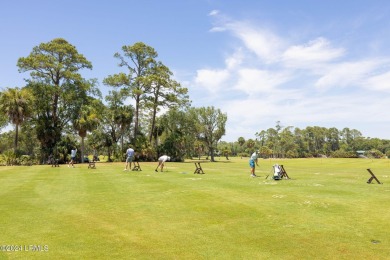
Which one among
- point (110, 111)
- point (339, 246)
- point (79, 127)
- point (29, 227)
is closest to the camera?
point (339, 246)

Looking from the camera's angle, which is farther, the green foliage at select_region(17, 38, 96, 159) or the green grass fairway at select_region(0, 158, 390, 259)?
the green foliage at select_region(17, 38, 96, 159)

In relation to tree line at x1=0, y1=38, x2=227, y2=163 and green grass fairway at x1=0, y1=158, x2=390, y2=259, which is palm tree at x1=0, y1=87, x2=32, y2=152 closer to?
tree line at x1=0, y1=38, x2=227, y2=163

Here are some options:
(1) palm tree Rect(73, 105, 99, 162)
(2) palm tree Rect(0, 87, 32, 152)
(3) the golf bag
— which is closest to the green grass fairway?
(3) the golf bag

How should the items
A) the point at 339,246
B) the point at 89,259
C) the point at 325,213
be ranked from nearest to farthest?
the point at 89,259, the point at 339,246, the point at 325,213

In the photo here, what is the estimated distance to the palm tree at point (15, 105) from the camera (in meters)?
49.6

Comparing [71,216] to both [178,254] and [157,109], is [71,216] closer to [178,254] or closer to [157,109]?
[178,254]

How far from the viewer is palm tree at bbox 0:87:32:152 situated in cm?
4956

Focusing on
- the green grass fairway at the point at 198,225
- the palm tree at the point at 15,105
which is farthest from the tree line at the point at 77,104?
the green grass fairway at the point at 198,225

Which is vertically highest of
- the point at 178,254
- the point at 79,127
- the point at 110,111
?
the point at 110,111

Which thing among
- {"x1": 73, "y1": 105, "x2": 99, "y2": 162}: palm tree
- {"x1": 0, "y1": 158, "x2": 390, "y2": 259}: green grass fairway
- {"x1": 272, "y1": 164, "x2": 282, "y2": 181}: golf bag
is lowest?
{"x1": 0, "y1": 158, "x2": 390, "y2": 259}: green grass fairway

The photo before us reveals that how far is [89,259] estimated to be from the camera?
789 centimetres

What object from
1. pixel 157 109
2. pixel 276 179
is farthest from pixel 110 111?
pixel 276 179

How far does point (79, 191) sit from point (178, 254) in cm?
1138

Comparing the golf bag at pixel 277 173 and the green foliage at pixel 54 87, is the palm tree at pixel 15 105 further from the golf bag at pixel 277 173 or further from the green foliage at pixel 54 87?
the golf bag at pixel 277 173
